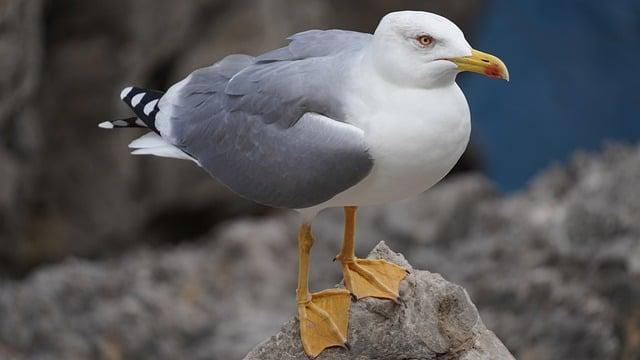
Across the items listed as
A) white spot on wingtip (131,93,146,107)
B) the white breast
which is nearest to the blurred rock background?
white spot on wingtip (131,93,146,107)

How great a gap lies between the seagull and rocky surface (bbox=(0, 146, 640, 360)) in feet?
5.57

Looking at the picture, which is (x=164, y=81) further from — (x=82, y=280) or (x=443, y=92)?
Answer: (x=443, y=92)

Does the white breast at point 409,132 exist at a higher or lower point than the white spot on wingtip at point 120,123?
higher

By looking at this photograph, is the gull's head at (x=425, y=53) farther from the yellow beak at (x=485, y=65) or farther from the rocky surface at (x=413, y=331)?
the rocky surface at (x=413, y=331)

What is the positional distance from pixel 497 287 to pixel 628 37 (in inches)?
173

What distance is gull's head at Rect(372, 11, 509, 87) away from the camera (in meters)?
2.64

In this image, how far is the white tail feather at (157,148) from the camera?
298 cm

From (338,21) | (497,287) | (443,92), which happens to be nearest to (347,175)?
(443,92)

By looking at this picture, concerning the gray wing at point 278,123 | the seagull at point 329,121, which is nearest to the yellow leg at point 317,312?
the seagull at point 329,121

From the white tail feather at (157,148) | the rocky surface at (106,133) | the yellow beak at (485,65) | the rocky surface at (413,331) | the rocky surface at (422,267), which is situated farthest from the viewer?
the rocky surface at (106,133)

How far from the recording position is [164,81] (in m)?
6.38

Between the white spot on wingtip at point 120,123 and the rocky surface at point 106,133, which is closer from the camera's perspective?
the white spot on wingtip at point 120,123

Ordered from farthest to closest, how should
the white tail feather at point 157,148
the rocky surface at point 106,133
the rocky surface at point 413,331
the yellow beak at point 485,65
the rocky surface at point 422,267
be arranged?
the rocky surface at point 106,133 < the rocky surface at point 422,267 < the rocky surface at point 413,331 < the white tail feather at point 157,148 < the yellow beak at point 485,65

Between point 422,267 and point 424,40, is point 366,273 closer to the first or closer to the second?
point 424,40
